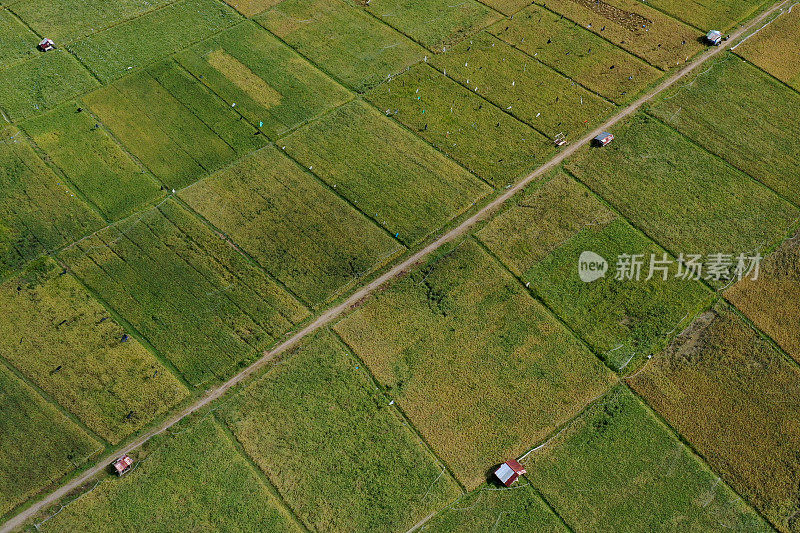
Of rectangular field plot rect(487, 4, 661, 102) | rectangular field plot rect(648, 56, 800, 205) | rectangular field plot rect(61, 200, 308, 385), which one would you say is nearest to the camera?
rectangular field plot rect(61, 200, 308, 385)

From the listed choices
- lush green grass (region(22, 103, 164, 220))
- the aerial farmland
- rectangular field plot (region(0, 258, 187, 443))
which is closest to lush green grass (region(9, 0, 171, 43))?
the aerial farmland

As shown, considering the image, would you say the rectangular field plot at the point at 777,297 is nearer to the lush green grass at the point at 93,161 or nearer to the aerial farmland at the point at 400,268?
the aerial farmland at the point at 400,268

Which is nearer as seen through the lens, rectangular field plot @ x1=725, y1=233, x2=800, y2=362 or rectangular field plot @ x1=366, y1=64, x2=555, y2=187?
rectangular field plot @ x1=725, y1=233, x2=800, y2=362

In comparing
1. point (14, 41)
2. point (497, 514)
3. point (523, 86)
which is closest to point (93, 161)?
point (14, 41)

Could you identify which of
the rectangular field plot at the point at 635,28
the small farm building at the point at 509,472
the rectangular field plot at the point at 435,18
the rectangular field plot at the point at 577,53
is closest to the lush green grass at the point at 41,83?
the rectangular field plot at the point at 435,18

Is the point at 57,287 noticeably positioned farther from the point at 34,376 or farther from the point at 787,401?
the point at 787,401

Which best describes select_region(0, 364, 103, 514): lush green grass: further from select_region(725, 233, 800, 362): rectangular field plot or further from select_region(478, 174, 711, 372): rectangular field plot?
select_region(725, 233, 800, 362): rectangular field plot
